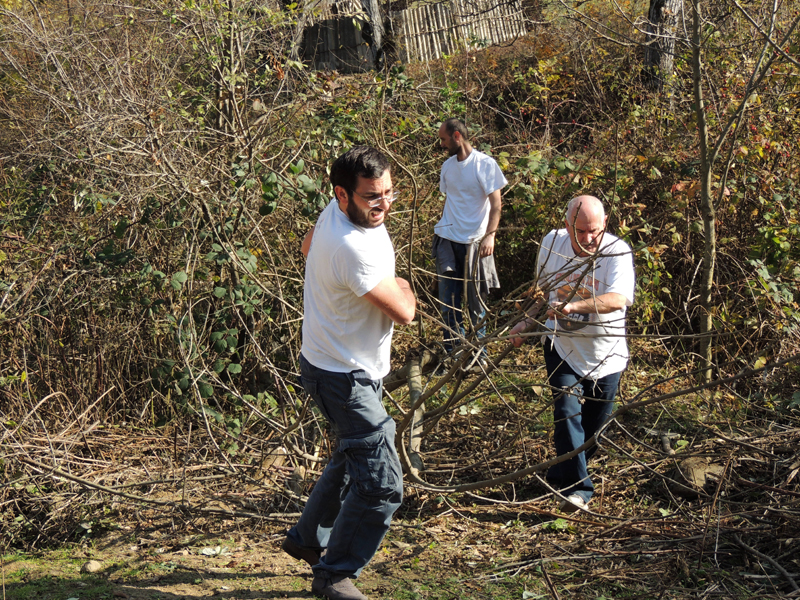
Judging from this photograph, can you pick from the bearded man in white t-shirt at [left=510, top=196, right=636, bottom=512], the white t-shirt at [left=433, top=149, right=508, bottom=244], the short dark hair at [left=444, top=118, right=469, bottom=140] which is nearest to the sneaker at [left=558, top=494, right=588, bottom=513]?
the bearded man in white t-shirt at [left=510, top=196, right=636, bottom=512]

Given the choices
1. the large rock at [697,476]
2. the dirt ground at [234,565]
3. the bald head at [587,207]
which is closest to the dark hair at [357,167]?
the bald head at [587,207]

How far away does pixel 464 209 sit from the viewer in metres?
5.89

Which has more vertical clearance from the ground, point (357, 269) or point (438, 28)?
point (438, 28)

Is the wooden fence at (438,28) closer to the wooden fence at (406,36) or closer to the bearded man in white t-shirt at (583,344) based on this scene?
the wooden fence at (406,36)

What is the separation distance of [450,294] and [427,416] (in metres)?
2.14

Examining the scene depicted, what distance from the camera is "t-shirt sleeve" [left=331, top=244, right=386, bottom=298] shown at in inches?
106

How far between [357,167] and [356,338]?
2.11ft

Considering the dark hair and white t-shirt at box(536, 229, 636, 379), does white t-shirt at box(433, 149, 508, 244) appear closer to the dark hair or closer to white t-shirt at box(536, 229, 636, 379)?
white t-shirt at box(536, 229, 636, 379)

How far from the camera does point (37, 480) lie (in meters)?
4.18

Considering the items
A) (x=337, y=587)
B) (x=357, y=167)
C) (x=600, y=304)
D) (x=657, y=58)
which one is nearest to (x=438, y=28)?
(x=657, y=58)

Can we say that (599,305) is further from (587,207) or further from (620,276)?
(587,207)

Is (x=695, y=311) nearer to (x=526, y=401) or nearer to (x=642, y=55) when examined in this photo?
(x=526, y=401)

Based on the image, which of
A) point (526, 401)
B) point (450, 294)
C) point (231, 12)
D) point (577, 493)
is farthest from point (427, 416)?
point (231, 12)

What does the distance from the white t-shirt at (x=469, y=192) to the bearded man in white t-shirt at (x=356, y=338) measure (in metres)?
3.03
